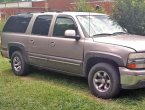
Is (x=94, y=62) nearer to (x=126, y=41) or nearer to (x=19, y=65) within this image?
(x=126, y=41)

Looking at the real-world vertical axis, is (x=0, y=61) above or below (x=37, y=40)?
below

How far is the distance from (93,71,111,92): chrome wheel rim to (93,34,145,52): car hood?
2.18 ft

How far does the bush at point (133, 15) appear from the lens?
31.8ft

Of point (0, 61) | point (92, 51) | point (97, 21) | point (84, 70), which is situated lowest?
point (0, 61)

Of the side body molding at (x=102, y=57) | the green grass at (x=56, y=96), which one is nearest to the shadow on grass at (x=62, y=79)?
the green grass at (x=56, y=96)

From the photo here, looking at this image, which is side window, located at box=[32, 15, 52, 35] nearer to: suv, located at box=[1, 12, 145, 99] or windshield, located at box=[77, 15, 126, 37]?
suv, located at box=[1, 12, 145, 99]

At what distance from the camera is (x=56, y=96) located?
22.7 feet

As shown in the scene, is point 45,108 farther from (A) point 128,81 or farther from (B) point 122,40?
(B) point 122,40

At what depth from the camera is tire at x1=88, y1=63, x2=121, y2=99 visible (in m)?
6.66

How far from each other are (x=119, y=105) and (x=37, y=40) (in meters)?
3.13

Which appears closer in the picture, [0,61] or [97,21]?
[97,21]

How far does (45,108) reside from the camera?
20.4ft

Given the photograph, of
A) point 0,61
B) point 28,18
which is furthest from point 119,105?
point 0,61

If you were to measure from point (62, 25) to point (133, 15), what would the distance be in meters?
2.58
